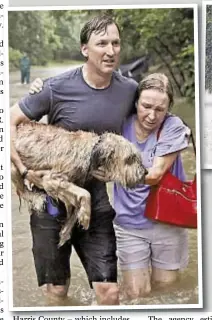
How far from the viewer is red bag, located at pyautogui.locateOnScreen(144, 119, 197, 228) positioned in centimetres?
219

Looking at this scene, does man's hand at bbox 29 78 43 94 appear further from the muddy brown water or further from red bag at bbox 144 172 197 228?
red bag at bbox 144 172 197 228

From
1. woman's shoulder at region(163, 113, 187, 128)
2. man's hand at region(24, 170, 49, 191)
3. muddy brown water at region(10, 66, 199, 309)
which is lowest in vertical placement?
muddy brown water at region(10, 66, 199, 309)

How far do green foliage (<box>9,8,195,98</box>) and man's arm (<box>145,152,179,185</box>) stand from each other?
0.60 feet

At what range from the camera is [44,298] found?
2.20 metres

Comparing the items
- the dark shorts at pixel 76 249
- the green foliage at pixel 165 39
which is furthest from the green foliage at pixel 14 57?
the dark shorts at pixel 76 249

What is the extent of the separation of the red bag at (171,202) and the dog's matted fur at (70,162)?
69mm

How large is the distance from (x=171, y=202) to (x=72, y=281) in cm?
36

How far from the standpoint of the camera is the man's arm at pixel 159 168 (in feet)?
7.16

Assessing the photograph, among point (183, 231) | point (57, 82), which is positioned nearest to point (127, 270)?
point (183, 231)

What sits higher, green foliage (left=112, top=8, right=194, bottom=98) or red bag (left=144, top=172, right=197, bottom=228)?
green foliage (left=112, top=8, right=194, bottom=98)

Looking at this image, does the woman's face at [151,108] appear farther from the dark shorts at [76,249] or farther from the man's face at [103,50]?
the dark shorts at [76,249]

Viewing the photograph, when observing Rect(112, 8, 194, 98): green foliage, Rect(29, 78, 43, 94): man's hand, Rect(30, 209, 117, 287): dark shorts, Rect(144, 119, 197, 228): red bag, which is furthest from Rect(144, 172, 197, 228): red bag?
Rect(29, 78, 43, 94): man's hand

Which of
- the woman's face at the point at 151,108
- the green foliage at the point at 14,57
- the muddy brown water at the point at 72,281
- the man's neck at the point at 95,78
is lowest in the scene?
the muddy brown water at the point at 72,281

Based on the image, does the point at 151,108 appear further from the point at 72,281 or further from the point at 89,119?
the point at 72,281
